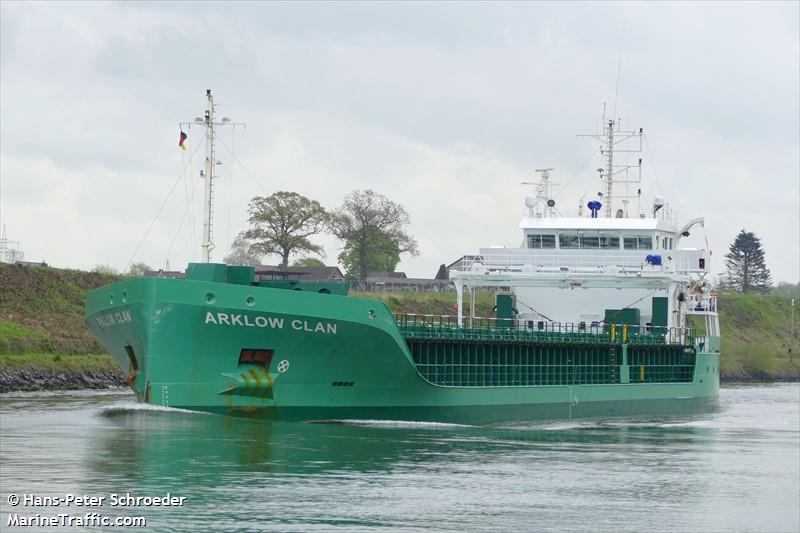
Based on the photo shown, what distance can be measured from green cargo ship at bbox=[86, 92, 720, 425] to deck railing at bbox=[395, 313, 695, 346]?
0.08 m

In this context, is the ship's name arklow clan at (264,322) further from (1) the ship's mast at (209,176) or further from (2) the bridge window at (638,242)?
(2) the bridge window at (638,242)

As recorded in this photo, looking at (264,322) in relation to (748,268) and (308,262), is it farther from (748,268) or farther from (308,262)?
(748,268)

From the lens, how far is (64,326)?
67.8 metres

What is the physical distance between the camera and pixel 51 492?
86.6 ft

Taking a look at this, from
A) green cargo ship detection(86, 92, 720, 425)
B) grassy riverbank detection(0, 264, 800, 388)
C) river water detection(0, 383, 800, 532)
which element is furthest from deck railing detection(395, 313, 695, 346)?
grassy riverbank detection(0, 264, 800, 388)

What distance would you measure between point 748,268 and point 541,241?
112685 mm

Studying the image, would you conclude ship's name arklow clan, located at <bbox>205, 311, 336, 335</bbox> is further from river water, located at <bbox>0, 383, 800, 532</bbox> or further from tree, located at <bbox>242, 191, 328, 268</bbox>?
tree, located at <bbox>242, 191, 328, 268</bbox>

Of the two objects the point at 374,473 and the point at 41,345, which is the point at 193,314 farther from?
the point at 41,345

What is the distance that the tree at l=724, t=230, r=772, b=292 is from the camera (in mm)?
161000

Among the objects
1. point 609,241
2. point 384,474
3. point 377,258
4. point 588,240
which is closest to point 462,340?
point 384,474

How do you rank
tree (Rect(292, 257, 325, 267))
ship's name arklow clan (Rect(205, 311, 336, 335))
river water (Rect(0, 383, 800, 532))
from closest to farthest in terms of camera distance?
river water (Rect(0, 383, 800, 532)) → ship's name arklow clan (Rect(205, 311, 336, 335)) → tree (Rect(292, 257, 325, 267))

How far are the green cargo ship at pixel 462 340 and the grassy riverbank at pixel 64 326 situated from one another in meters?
18.9

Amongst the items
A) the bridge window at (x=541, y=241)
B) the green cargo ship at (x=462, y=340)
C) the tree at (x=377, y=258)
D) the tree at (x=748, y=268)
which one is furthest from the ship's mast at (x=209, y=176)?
the tree at (x=748, y=268)

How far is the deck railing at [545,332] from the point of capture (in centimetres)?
4224
